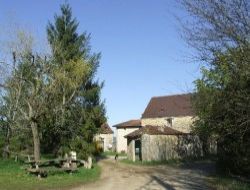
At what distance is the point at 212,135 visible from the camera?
28844 millimetres

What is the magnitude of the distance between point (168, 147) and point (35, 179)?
2302cm

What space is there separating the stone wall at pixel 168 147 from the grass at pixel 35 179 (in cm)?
1382

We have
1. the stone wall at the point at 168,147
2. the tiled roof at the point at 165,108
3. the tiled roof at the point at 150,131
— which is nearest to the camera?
the stone wall at the point at 168,147

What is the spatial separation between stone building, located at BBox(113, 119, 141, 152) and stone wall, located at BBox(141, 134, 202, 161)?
14197mm

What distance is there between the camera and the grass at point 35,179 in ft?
67.9

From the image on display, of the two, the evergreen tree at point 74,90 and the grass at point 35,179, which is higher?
the evergreen tree at point 74,90

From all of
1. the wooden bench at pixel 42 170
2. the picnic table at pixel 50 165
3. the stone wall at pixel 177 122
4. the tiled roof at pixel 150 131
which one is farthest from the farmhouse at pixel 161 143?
the wooden bench at pixel 42 170

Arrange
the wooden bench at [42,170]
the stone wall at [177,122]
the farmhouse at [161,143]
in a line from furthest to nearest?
the stone wall at [177,122] < the farmhouse at [161,143] < the wooden bench at [42,170]

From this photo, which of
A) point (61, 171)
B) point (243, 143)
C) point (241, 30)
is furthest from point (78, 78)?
point (241, 30)

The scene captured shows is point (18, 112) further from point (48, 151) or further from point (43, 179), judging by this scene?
point (43, 179)

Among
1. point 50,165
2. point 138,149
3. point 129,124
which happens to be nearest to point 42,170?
point 50,165

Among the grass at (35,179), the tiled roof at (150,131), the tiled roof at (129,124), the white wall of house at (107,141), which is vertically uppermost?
the tiled roof at (129,124)

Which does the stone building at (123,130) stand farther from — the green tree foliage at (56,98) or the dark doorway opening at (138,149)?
the green tree foliage at (56,98)

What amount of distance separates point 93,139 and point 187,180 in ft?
43.3
